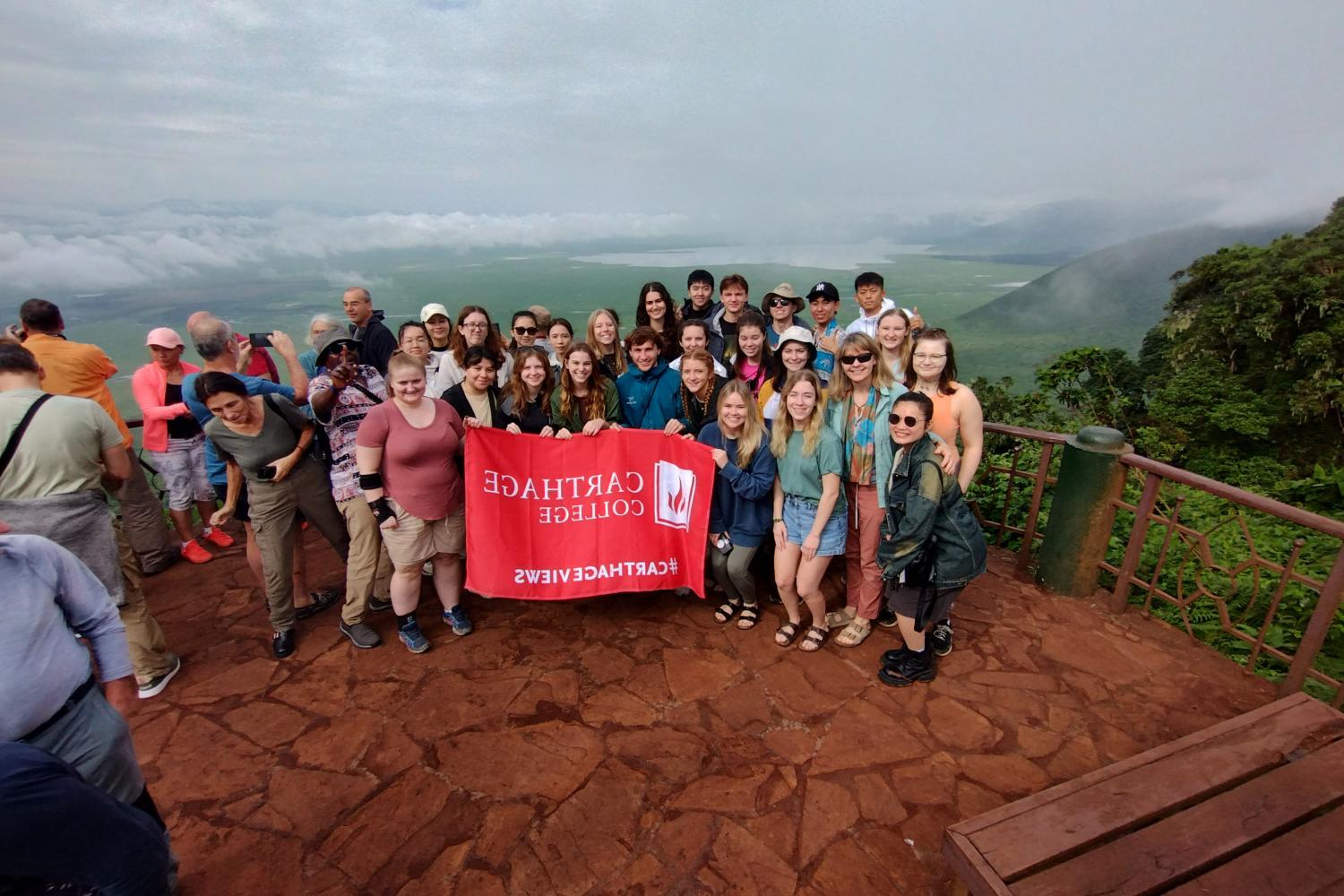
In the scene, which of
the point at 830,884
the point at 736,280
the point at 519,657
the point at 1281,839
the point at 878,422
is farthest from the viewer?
the point at 736,280

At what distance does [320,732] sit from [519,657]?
1.23 meters

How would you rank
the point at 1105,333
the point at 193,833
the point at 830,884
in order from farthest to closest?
the point at 1105,333 < the point at 193,833 < the point at 830,884

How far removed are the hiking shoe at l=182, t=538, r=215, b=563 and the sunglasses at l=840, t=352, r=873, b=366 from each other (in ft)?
19.4

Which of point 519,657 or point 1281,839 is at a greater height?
point 1281,839

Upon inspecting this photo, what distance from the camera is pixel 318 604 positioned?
489cm

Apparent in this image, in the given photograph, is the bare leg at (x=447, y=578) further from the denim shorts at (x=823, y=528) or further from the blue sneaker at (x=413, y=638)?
the denim shorts at (x=823, y=528)

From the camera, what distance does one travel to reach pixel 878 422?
12.7 ft

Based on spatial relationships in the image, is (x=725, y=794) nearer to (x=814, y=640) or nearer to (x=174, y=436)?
(x=814, y=640)

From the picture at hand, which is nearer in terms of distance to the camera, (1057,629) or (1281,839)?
(1281,839)

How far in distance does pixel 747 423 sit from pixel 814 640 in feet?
5.27

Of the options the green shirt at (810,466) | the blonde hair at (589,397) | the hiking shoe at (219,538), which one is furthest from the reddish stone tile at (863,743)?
the hiking shoe at (219,538)

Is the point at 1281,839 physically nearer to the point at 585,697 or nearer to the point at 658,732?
the point at 658,732

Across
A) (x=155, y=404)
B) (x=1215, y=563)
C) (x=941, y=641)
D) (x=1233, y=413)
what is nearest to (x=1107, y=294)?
(x=1233, y=413)

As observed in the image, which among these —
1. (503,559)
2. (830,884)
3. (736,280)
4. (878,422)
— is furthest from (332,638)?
(736,280)
